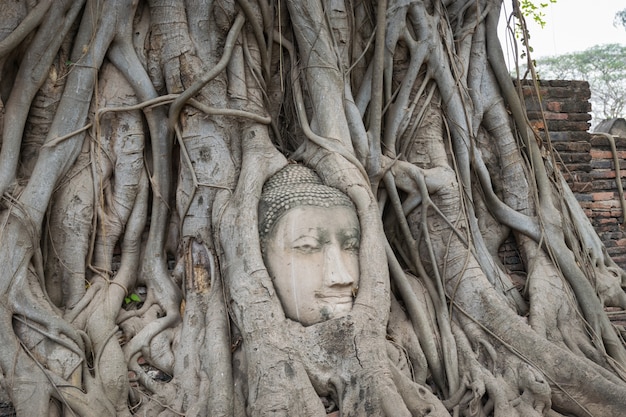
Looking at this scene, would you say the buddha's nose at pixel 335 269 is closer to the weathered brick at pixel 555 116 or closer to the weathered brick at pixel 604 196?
the weathered brick at pixel 555 116

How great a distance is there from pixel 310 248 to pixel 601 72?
17.8 metres

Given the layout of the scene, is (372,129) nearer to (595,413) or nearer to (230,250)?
(230,250)

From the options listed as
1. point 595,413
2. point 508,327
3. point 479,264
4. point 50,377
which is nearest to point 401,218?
point 479,264

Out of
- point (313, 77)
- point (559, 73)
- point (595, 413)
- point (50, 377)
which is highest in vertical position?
point (559, 73)

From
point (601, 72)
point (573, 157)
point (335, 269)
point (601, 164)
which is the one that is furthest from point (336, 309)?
point (601, 72)

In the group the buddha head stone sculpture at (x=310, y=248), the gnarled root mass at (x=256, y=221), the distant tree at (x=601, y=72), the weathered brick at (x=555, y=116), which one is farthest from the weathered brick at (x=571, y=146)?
the distant tree at (x=601, y=72)

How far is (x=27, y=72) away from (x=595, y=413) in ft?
10.7

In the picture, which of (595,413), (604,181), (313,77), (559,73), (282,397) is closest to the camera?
(282,397)

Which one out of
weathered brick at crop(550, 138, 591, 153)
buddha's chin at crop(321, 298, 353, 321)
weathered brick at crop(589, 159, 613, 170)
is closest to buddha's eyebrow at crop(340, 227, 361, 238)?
buddha's chin at crop(321, 298, 353, 321)

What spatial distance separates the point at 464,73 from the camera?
15.3 ft

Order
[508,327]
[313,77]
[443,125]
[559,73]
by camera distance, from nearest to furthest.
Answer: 1. [508,327]
2. [313,77]
3. [443,125]
4. [559,73]

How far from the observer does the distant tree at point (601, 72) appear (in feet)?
61.7

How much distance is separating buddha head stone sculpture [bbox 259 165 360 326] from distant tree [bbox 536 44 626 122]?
16440 mm

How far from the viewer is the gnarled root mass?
348 cm
